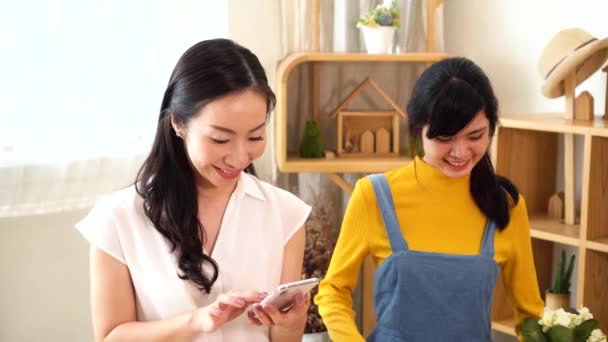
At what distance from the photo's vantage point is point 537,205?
103 inches

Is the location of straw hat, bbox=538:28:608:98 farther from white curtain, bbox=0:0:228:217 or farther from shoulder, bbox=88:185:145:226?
shoulder, bbox=88:185:145:226

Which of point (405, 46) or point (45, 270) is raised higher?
point (405, 46)

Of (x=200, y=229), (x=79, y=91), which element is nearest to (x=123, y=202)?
(x=200, y=229)

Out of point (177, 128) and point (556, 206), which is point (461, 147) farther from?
point (556, 206)

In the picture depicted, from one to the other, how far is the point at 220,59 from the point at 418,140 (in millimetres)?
505

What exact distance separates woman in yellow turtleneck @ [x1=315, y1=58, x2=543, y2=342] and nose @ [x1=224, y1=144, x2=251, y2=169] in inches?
15.6

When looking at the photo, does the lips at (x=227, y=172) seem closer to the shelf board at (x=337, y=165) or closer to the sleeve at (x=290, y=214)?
the sleeve at (x=290, y=214)

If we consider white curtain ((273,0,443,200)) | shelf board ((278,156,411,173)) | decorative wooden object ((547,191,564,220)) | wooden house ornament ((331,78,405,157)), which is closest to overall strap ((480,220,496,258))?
decorative wooden object ((547,191,564,220))

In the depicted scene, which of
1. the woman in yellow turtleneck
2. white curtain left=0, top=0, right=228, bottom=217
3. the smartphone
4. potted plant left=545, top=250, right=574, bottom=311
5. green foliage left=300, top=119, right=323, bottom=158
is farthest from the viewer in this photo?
green foliage left=300, top=119, right=323, bottom=158

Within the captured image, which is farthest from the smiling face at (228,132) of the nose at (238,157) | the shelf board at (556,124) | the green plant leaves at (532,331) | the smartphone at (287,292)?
the shelf board at (556,124)

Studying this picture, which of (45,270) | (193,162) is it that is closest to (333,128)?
(45,270)

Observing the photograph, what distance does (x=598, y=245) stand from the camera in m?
2.23

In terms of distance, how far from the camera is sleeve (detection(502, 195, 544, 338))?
73.8 inches

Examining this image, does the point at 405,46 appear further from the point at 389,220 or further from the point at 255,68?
the point at 255,68
